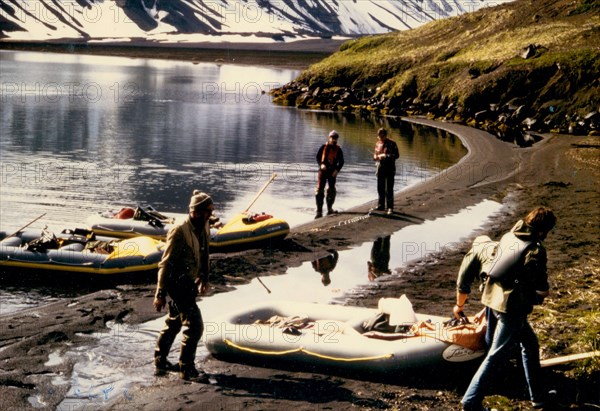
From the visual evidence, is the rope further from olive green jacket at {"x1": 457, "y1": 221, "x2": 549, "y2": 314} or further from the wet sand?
olive green jacket at {"x1": 457, "y1": 221, "x2": 549, "y2": 314}

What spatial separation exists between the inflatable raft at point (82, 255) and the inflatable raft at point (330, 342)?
5.29 m

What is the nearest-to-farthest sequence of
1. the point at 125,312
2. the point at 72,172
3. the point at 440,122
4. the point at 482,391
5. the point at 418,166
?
the point at 482,391 → the point at 125,312 → the point at 72,172 → the point at 418,166 → the point at 440,122

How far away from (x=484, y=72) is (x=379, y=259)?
48.4 m

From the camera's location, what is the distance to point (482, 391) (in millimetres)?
9367

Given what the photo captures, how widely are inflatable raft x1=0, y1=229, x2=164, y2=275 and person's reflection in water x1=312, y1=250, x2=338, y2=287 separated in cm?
338

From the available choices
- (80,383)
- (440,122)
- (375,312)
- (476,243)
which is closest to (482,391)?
(476,243)

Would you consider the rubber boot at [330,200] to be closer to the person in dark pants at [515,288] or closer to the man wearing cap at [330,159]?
the man wearing cap at [330,159]

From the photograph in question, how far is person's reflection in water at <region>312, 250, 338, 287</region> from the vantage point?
56.2 ft

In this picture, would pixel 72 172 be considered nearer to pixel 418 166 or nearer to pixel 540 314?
pixel 418 166

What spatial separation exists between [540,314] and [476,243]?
3786mm

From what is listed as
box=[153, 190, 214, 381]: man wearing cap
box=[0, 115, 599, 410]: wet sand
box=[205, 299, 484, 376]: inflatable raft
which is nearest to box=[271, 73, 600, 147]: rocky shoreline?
box=[0, 115, 599, 410]: wet sand

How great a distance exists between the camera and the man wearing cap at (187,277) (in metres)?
10.4

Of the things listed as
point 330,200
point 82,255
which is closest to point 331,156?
point 330,200

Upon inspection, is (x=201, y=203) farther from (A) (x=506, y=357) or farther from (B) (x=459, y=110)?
(B) (x=459, y=110)
